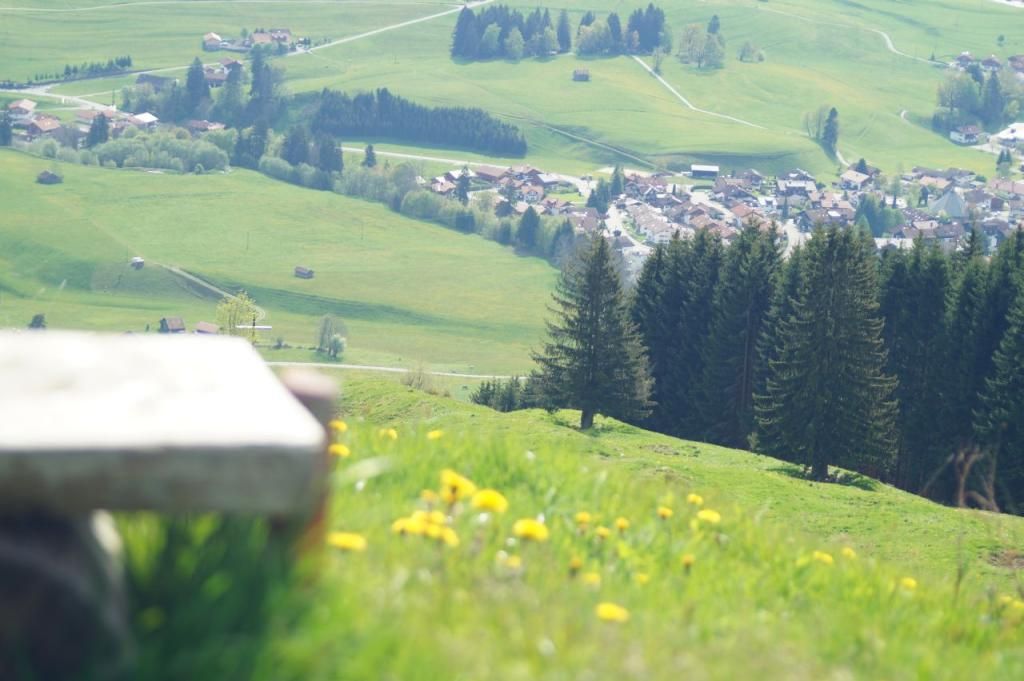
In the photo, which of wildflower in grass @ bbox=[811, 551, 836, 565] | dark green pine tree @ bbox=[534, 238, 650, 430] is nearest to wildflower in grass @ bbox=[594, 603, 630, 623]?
wildflower in grass @ bbox=[811, 551, 836, 565]

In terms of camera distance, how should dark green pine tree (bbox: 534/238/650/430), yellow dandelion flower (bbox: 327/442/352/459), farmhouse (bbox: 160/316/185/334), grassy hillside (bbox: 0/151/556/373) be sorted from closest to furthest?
yellow dandelion flower (bbox: 327/442/352/459)
dark green pine tree (bbox: 534/238/650/430)
farmhouse (bbox: 160/316/185/334)
grassy hillside (bbox: 0/151/556/373)

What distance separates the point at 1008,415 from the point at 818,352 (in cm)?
791

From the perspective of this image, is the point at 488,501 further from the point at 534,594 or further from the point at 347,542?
the point at 347,542

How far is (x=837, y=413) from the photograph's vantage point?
55.6 meters

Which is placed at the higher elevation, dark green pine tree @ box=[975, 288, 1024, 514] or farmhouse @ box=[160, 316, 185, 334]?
dark green pine tree @ box=[975, 288, 1024, 514]

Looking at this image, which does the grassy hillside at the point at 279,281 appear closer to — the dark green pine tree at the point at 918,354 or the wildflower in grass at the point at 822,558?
the dark green pine tree at the point at 918,354

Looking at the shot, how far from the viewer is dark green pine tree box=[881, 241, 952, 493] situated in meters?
62.8

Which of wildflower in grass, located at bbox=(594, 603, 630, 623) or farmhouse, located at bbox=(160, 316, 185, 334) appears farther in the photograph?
farmhouse, located at bbox=(160, 316, 185, 334)

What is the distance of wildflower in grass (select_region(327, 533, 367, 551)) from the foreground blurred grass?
2.5 inches

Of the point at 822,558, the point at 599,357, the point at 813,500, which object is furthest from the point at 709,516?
the point at 599,357

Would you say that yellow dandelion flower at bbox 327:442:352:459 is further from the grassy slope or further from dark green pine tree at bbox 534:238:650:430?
dark green pine tree at bbox 534:238:650:430

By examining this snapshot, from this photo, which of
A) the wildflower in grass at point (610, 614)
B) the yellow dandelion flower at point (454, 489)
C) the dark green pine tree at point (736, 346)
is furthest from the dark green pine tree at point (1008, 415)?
the wildflower in grass at point (610, 614)

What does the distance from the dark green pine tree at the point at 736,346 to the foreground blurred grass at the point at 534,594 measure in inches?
2387

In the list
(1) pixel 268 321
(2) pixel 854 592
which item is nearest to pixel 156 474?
(2) pixel 854 592
